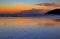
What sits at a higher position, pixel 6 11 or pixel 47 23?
pixel 6 11

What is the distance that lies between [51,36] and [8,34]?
447mm

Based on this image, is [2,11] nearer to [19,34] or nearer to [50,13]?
[19,34]

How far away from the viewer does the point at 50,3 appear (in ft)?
4.47

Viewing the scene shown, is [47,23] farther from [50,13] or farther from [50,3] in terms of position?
[50,3]

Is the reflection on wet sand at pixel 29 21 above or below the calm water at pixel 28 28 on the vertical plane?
above

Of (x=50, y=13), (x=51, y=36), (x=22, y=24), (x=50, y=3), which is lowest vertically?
(x=51, y=36)

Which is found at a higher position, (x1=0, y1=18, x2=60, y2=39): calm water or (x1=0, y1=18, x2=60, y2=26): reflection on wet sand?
(x1=0, y1=18, x2=60, y2=26): reflection on wet sand

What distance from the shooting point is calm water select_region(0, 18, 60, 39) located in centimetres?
131

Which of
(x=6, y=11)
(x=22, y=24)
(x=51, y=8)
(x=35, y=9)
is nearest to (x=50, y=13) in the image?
(x=51, y=8)

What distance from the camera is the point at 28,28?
1334 mm

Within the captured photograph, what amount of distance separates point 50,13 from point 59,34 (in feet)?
0.80

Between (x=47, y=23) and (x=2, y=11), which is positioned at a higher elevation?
(x=2, y=11)

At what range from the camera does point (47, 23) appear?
4.50 ft

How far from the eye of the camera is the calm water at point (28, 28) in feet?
4.31
